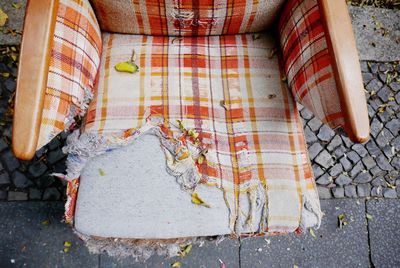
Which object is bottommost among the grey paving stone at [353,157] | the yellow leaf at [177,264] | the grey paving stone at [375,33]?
the yellow leaf at [177,264]

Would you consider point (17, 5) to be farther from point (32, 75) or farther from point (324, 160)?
point (324, 160)

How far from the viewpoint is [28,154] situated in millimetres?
1229

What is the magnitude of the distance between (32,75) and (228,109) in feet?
2.39

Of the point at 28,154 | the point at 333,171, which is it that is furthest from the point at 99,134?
the point at 333,171

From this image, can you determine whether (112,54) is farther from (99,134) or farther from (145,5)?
(99,134)

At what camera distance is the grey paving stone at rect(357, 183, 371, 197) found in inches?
89.1

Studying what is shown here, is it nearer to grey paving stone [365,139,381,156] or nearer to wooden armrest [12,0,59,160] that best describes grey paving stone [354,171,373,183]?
grey paving stone [365,139,381,156]

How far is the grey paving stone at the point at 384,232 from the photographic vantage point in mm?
2186

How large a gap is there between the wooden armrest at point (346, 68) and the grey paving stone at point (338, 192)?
979 millimetres

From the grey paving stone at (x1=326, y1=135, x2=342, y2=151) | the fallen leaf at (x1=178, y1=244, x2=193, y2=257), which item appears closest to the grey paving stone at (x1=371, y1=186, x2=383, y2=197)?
the grey paving stone at (x1=326, y1=135, x2=342, y2=151)

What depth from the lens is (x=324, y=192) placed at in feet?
7.35

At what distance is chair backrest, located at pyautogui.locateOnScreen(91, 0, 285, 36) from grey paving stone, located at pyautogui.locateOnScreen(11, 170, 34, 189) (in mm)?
919

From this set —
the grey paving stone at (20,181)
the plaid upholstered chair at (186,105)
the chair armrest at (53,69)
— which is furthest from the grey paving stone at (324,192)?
the grey paving stone at (20,181)

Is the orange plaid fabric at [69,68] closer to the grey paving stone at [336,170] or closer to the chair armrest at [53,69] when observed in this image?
the chair armrest at [53,69]
